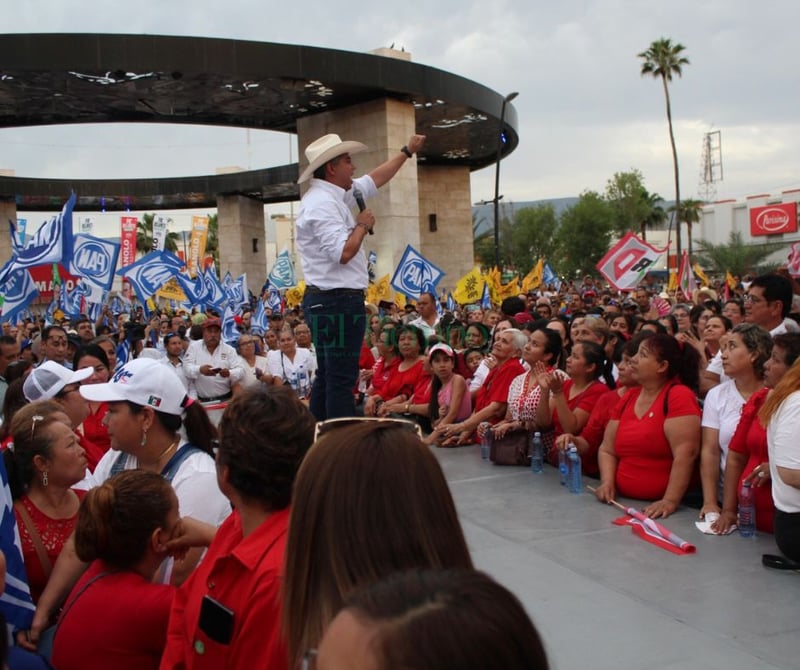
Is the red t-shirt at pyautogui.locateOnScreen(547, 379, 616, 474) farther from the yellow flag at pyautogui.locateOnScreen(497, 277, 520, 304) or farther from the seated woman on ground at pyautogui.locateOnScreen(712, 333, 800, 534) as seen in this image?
the yellow flag at pyautogui.locateOnScreen(497, 277, 520, 304)

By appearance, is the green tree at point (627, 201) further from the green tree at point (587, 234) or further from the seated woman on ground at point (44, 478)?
the seated woman on ground at point (44, 478)

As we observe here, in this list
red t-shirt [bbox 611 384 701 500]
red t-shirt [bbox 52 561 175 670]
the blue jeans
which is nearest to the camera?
red t-shirt [bbox 52 561 175 670]

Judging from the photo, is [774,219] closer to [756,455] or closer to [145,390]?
[756,455]

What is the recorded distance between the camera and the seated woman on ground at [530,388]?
7238 mm

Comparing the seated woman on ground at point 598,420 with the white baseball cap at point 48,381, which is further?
the seated woman on ground at point 598,420

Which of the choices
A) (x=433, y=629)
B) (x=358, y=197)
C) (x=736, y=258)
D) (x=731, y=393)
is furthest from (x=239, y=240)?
(x=433, y=629)

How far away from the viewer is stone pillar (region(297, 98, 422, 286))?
84.6 feet

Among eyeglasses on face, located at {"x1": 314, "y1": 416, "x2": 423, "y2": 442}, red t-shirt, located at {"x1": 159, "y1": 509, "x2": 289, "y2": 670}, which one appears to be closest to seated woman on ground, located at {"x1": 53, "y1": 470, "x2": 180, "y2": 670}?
red t-shirt, located at {"x1": 159, "y1": 509, "x2": 289, "y2": 670}

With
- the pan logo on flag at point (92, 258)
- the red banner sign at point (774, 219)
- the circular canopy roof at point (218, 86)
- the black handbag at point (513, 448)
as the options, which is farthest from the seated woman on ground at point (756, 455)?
the red banner sign at point (774, 219)

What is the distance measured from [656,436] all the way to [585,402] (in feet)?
4.14

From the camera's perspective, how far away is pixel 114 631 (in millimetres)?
2621

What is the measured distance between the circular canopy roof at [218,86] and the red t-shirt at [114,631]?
20919 mm

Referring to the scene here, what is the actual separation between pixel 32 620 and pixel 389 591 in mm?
2614

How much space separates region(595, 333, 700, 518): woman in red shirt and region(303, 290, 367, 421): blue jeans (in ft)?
6.82
